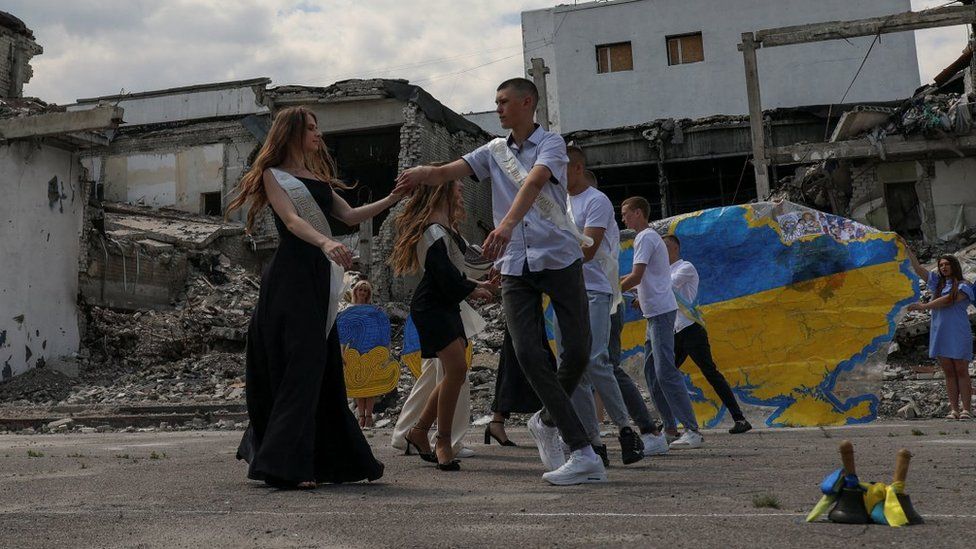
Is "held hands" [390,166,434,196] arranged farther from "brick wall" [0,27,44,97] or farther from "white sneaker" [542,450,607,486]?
"brick wall" [0,27,44,97]

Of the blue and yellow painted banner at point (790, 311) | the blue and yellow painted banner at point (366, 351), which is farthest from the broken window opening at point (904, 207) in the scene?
the blue and yellow painted banner at point (366, 351)

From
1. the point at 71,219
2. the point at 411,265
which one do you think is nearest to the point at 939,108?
the point at 71,219

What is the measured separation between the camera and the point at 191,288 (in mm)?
25625

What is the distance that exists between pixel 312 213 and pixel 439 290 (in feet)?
3.94

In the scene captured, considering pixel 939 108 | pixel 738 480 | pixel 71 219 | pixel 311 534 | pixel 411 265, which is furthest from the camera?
pixel 939 108

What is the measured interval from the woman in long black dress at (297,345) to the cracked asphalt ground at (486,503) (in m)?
0.17

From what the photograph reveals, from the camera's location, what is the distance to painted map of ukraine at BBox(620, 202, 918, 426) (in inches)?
384

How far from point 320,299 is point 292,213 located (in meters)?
0.46

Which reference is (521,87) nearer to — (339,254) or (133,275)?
(339,254)

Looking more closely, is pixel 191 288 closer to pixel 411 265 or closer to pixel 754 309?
pixel 754 309

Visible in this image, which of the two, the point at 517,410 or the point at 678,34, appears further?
the point at 678,34

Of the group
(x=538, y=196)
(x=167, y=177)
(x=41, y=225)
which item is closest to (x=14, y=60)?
(x=41, y=225)

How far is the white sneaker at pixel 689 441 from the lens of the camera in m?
7.43

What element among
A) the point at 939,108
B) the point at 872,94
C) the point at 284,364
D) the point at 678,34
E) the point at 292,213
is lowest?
the point at 284,364
